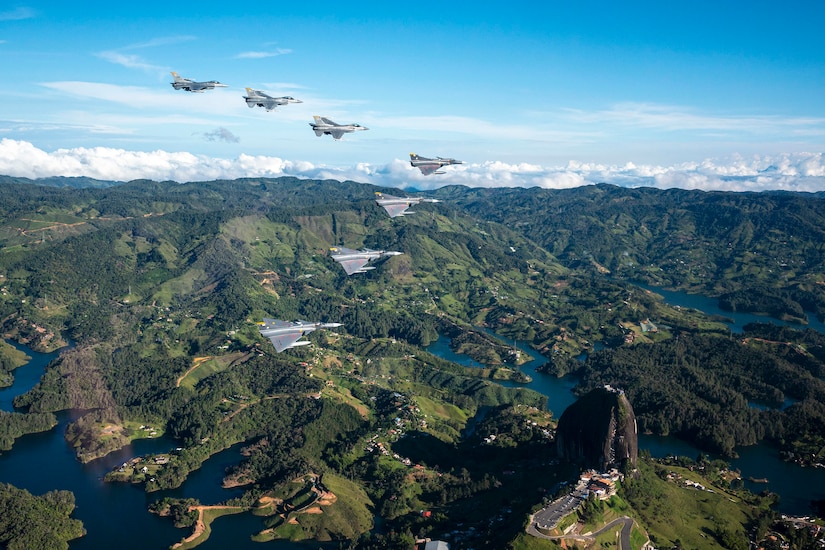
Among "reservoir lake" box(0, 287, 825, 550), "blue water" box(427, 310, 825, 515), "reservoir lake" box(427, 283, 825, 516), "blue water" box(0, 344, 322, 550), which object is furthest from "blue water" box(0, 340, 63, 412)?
"blue water" box(427, 310, 825, 515)

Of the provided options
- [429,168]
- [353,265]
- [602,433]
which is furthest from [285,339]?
[602,433]

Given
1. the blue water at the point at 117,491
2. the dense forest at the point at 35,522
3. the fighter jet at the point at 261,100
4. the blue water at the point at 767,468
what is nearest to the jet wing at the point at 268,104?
the fighter jet at the point at 261,100

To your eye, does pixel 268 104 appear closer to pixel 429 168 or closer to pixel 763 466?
pixel 429 168

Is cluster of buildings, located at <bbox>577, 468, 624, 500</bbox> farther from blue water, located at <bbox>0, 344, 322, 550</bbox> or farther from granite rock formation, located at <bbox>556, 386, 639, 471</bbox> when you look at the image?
blue water, located at <bbox>0, 344, 322, 550</bbox>

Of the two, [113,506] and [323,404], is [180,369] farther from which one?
[113,506]

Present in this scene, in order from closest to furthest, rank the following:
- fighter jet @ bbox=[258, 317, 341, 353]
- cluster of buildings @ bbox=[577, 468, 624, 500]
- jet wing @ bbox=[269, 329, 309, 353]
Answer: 1. jet wing @ bbox=[269, 329, 309, 353]
2. fighter jet @ bbox=[258, 317, 341, 353]
3. cluster of buildings @ bbox=[577, 468, 624, 500]

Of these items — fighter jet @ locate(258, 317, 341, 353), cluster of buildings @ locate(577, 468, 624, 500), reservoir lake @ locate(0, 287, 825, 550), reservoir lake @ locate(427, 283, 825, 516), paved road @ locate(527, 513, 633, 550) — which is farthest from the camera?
reservoir lake @ locate(427, 283, 825, 516)

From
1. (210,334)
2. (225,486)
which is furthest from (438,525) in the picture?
(210,334)
